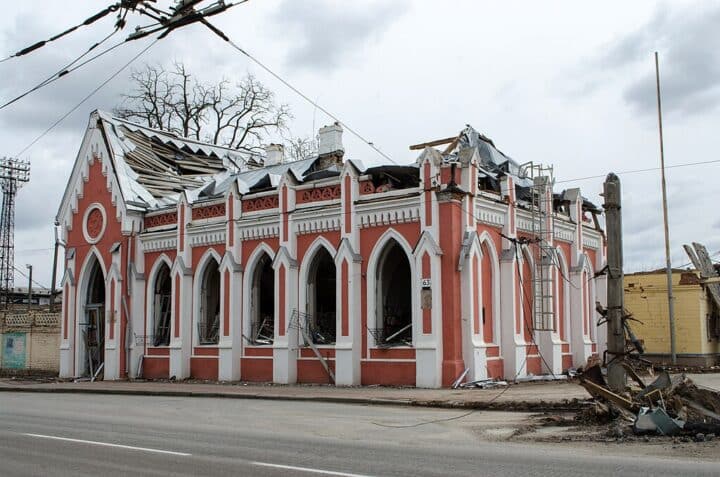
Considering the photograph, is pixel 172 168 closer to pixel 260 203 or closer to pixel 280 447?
pixel 260 203

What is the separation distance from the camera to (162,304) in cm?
2941

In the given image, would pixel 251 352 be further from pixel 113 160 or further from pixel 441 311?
pixel 113 160

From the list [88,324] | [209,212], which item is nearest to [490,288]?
[209,212]

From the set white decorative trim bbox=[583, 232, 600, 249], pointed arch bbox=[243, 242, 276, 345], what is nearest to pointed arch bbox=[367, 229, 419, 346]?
pointed arch bbox=[243, 242, 276, 345]

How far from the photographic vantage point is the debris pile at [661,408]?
11.3 meters

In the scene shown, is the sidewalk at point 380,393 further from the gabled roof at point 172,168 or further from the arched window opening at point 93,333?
the gabled roof at point 172,168

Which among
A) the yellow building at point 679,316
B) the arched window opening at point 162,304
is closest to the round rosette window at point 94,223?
the arched window opening at point 162,304

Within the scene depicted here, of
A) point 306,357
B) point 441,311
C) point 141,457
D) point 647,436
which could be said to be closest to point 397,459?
point 141,457

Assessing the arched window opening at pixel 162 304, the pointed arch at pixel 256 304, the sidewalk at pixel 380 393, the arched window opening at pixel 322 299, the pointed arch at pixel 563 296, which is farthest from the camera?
A: the arched window opening at pixel 162 304

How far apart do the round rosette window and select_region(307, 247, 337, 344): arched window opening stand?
974 cm

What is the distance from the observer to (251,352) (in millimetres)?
25516

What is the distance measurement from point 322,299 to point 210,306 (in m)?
4.61

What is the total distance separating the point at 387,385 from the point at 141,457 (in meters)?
12.6

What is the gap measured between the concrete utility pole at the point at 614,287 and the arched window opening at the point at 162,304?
63.0 ft
